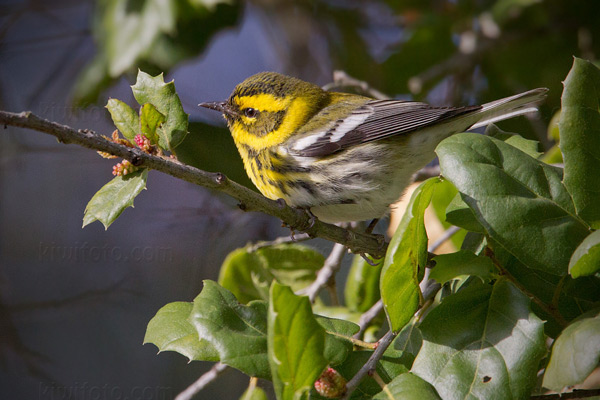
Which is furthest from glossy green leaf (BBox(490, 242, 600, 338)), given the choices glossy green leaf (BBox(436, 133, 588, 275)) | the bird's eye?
the bird's eye

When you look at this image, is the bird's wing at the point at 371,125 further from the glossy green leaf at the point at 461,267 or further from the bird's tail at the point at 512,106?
the glossy green leaf at the point at 461,267

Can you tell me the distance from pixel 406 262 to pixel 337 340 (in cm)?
25

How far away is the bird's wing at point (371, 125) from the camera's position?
2262mm

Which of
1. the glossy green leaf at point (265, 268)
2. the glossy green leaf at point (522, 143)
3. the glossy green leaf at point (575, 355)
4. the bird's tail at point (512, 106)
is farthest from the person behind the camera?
the glossy green leaf at point (265, 268)

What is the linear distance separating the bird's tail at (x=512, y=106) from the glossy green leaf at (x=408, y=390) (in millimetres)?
1255

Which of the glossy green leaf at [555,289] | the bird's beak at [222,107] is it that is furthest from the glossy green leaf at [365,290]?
the bird's beak at [222,107]

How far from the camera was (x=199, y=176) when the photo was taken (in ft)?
4.18

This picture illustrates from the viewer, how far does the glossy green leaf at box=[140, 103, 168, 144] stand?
54.3 inches

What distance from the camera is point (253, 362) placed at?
1260 mm

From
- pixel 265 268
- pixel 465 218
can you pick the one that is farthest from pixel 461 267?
pixel 265 268

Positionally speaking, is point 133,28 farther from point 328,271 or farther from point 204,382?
point 204,382

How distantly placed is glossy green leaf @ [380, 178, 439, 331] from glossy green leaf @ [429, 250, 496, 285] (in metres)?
0.04

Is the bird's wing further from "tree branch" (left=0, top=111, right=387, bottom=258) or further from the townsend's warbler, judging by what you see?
"tree branch" (left=0, top=111, right=387, bottom=258)

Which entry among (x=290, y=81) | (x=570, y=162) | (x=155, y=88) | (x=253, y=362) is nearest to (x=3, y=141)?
(x=290, y=81)
